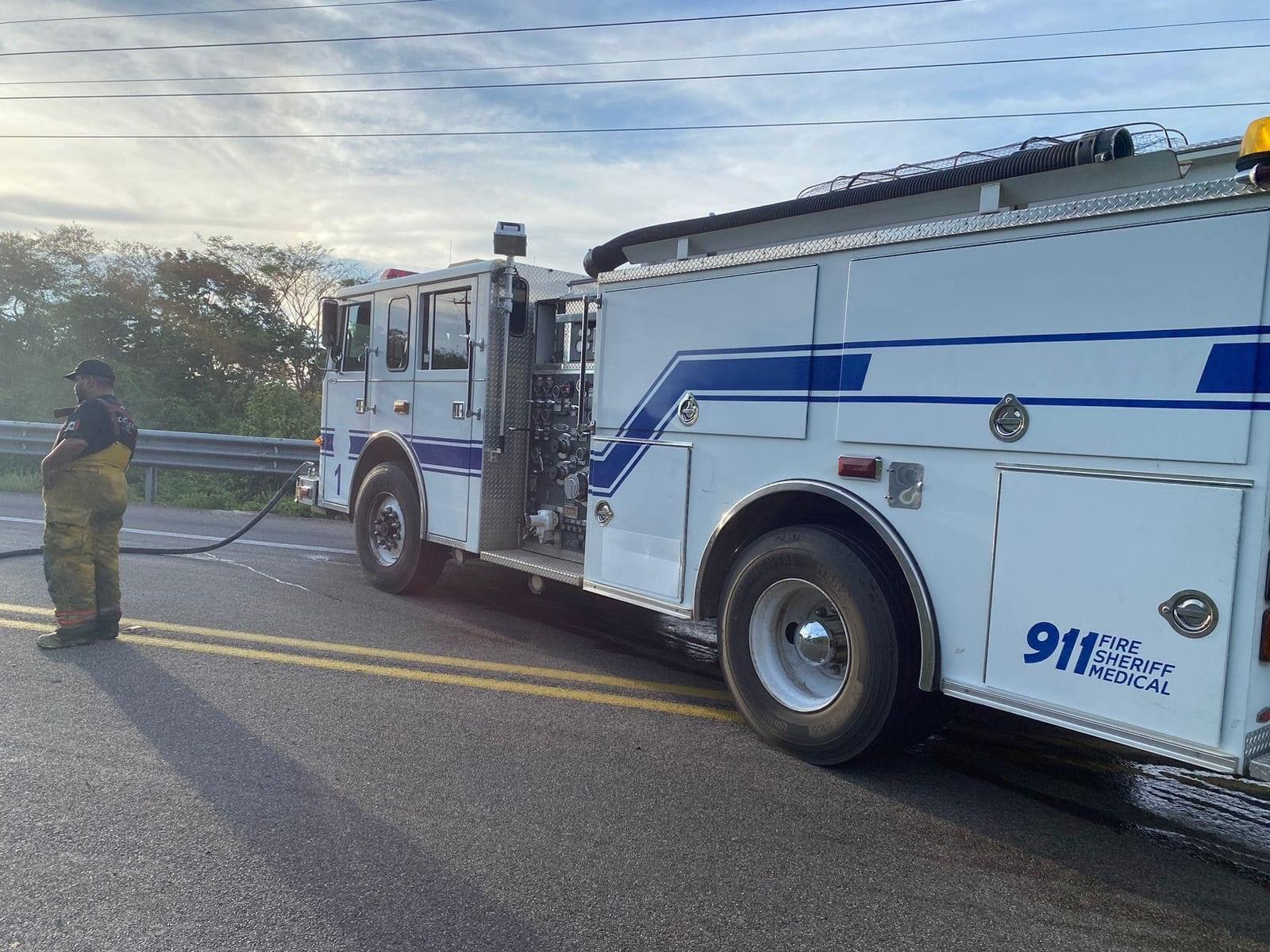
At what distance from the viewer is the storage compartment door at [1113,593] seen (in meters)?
3.16

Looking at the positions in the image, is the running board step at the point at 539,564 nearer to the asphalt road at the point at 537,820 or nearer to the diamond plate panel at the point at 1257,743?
the asphalt road at the point at 537,820

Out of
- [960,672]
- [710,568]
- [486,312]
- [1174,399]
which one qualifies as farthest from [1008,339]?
[486,312]

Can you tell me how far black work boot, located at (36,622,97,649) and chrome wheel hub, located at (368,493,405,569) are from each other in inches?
91.8

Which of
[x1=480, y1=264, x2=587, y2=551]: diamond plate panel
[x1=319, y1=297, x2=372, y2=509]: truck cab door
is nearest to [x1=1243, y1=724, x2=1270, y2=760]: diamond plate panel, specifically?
[x1=480, y1=264, x2=587, y2=551]: diamond plate panel

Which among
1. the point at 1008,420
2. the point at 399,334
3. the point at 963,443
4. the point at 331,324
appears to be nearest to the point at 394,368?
the point at 399,334

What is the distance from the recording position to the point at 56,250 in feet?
78.6

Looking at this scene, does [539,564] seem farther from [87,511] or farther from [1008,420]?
[1008,420]

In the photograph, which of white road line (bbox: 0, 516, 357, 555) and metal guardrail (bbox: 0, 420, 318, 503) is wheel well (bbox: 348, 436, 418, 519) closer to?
white road line (bbox: 0, 516, 357, 555)

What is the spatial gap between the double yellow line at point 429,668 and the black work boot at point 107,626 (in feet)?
0.25

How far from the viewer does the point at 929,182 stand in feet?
13.7

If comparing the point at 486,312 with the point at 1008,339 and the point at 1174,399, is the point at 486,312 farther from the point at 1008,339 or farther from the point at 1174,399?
the point at 1174,399

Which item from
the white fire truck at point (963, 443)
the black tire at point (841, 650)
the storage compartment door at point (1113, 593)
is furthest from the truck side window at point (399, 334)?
the storage compartment door at point (1113, 593)

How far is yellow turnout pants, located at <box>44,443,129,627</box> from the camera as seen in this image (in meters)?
5.77

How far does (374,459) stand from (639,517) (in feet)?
11.7
